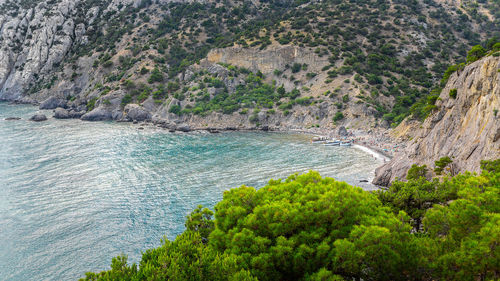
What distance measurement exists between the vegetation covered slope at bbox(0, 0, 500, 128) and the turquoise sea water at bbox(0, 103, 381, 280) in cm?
2309

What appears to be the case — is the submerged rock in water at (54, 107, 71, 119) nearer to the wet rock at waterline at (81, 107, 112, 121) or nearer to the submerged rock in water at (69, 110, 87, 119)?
the submerged rock in water at (69, 110, 87, 119)

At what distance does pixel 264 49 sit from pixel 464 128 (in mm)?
88476

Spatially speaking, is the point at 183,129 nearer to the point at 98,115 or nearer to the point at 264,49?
the point at 98,115

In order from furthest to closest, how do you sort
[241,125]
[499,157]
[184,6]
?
[184,6] < [241,125] < [499,157]

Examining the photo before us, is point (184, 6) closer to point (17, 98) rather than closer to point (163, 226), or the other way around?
point (17, 98)

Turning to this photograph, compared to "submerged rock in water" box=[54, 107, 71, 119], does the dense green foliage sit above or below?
below

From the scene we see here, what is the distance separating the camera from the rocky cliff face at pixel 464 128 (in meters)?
35.3

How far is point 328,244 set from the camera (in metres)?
18.2

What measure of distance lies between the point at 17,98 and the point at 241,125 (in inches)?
4394

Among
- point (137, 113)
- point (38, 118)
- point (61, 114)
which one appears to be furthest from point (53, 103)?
point (137, 113)

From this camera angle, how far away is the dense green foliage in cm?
1597

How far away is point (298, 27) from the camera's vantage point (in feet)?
414

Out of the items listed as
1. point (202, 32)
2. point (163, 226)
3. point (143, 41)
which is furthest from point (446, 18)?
point (163, 226)

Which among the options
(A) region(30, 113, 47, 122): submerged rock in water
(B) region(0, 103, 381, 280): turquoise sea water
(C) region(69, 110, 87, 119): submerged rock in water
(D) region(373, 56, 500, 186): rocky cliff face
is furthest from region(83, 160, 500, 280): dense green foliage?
(C) region(69, 110, 87, 119): submerged rock in water
